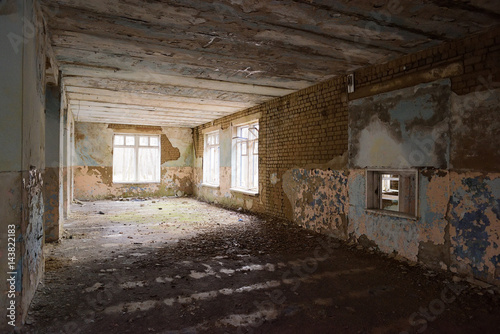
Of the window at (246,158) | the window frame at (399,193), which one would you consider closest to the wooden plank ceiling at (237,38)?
the window frame at (399,193)

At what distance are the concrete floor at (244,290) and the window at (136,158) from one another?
6738mm

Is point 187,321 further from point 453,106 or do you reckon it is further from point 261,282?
point 453,106

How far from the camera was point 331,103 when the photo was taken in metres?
5.17

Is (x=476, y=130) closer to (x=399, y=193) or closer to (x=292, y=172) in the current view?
(x=399, y=193)

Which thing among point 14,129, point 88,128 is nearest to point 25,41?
point 14,129

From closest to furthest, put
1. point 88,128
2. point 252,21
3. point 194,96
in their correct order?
point 252,21
point 194,96
point 88,128

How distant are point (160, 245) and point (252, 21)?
3350mm

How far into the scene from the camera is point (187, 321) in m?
2.44

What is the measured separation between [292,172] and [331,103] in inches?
63.4

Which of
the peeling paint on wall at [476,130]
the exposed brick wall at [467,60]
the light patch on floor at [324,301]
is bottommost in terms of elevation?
the light patch on floor at [324,301]

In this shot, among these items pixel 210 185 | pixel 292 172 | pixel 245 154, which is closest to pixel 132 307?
pixel 292 172

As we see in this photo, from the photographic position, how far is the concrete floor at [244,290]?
2.41 metres

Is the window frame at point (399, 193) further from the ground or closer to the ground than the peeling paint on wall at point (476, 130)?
closer to the ground

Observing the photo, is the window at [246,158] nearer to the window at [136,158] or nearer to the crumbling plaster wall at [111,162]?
the crumbling plaster wall at [111,162]
